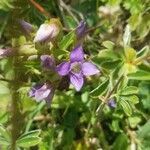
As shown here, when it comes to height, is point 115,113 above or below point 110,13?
below

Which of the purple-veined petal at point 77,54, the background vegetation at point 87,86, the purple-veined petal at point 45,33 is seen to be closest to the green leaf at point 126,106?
the background vegetation at point 87,86

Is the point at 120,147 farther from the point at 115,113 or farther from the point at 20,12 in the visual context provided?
the point at 20,12

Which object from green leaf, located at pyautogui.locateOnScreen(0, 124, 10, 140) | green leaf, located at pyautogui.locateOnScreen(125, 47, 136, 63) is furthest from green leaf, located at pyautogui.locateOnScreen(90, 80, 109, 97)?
green leaf, located at pyautogui.locateOnScreen(0, 124, 10, 140)

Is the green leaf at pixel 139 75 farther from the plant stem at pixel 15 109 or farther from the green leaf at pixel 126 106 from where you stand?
the plant stem at pixel 15 109

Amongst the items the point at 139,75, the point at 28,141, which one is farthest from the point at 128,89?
the point at 28,141

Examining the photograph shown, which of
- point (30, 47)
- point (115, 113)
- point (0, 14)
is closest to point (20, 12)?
point (0, 14)

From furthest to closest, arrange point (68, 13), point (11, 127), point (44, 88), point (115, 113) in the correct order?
point (68, 13) < point (115, 113) < point (11, 127) < point (44, 88)
